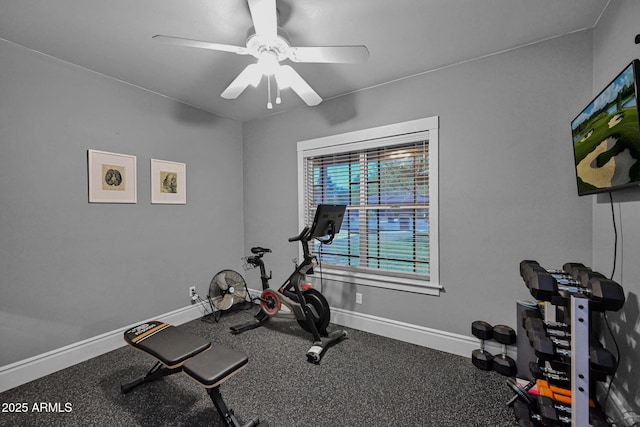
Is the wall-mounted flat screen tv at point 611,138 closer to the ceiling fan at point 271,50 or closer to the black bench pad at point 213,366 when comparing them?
the ceiling fan at point 271,50

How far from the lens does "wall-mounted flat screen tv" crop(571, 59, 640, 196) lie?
4.06 ft

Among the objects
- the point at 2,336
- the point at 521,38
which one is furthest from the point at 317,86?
the point at 2,336

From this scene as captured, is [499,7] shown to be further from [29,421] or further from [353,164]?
[29,421]

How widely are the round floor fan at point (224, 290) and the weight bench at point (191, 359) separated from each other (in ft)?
3.24

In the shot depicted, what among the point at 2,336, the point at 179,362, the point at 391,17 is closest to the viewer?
the point at 179,362

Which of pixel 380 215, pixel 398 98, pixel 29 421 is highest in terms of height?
pixel 398 98

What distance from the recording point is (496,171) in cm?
234

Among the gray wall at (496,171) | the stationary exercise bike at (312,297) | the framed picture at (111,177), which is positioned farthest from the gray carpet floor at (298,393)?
the framed picture at (111,177)

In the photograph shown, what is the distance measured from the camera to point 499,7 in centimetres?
180

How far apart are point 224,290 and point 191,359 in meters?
1.63

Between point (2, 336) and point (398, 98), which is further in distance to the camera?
point (398, 98)

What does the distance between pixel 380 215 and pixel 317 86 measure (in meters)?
1.57

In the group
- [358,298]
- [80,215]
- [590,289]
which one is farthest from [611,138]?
[80,215]

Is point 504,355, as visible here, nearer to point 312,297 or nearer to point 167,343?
point 312,297
